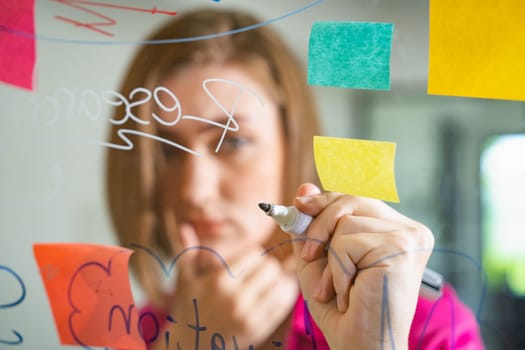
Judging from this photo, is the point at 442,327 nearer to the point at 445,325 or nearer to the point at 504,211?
the point at 445,325

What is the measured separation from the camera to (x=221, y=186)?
1.75ft

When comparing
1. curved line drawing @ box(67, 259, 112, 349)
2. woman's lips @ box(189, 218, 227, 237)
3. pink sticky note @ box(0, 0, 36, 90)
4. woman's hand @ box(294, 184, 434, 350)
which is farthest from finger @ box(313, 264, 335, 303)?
pink sticky note @ box(0, 0, 36, 90)

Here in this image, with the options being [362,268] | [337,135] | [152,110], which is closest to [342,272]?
[362,268]

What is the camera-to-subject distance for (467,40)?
17.7 inches

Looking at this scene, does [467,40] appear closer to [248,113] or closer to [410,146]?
[410,146]

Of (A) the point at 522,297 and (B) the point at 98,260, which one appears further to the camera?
(B) the point at 98,260

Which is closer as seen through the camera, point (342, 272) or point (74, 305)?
point (342, 272)

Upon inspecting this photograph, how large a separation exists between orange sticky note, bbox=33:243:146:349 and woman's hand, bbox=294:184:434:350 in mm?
192

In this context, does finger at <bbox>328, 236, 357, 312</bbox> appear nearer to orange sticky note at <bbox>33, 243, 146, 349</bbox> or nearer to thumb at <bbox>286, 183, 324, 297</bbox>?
thumb at <bbox>286, 183, 324, 297</bbox>

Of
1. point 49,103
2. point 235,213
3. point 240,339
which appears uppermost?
point 49,103

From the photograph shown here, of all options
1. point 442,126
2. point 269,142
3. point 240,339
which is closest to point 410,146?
point 442,126

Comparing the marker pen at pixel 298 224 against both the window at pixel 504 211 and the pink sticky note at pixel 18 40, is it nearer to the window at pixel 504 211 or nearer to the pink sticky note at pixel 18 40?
the window at pixel 504 211

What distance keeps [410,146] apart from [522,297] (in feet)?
0.51

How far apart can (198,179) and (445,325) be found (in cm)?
26
